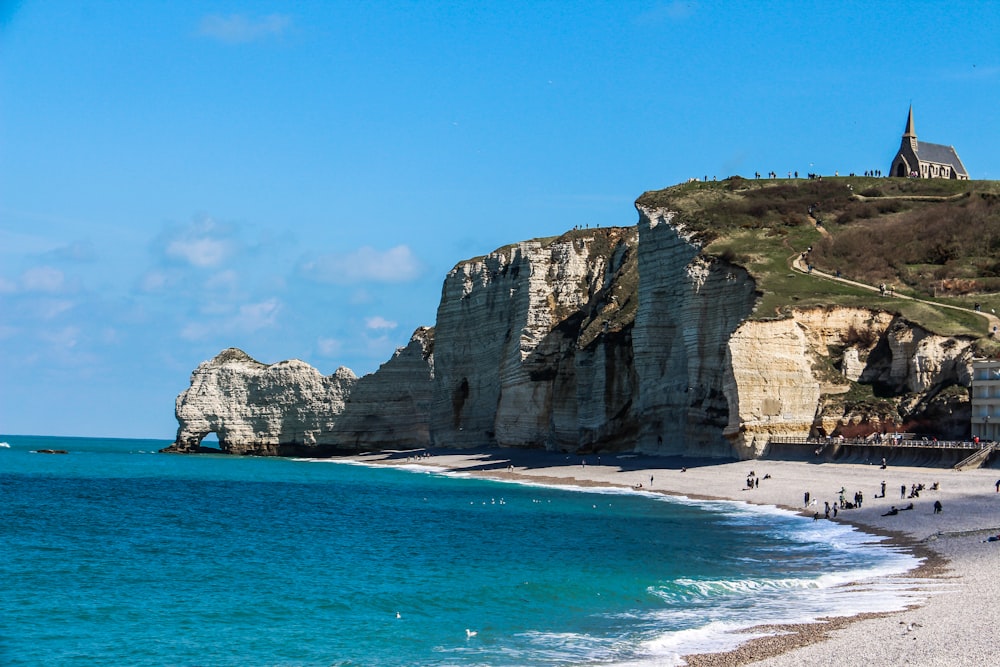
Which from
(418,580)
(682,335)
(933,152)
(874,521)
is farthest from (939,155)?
(418,580)

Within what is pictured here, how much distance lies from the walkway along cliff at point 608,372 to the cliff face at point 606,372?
0.13 meters

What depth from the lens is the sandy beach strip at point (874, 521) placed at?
1884cm

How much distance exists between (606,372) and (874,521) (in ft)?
138

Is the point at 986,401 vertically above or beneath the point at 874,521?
above

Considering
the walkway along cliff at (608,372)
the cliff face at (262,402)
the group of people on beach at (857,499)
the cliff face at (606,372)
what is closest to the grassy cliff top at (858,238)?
the walkway along cliff at (608,372)

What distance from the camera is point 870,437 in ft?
182

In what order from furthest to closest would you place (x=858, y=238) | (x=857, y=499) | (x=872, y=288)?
(x=858, y=238) < (x=872, y=288) < (x=857, y=499)

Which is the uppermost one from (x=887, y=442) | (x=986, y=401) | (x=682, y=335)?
(x=682, y=335)

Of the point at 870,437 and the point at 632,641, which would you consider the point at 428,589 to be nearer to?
the point at 632,641

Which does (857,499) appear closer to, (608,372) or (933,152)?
(608,372)

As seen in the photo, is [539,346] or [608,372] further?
[539,346]

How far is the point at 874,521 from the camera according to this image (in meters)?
39.1

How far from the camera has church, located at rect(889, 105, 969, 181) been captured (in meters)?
116

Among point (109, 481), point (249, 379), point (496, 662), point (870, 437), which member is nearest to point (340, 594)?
point (496, 662)
